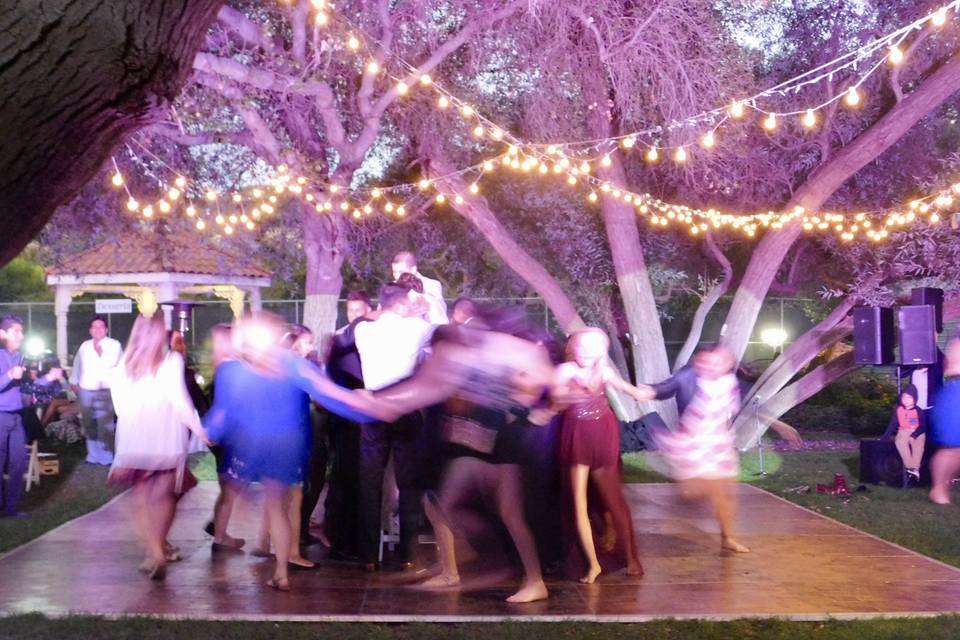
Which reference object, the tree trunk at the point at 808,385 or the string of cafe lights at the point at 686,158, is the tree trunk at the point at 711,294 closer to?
the string of cafe lights at the point at 686,158

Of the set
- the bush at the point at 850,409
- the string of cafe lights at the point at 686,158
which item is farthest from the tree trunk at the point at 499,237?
the bush at the point at 850,409

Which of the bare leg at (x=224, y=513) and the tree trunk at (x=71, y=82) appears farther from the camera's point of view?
the bare leg at (x=224, y=513)

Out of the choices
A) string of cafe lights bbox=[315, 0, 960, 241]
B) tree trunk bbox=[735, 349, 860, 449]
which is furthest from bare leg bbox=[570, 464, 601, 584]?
tree trunk bbox=[735, 349, 860, 449]

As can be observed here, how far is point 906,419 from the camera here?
11.8 m

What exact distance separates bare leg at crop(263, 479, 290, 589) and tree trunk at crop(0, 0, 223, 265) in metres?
4.35

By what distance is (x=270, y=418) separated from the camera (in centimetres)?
663

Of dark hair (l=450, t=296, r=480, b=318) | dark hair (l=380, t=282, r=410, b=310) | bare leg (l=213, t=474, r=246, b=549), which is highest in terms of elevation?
dark hair (l=380, t=282, r=410, b=310)

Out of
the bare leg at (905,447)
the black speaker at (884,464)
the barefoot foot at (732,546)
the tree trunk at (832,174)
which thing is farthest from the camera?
the tree trunk at (832,174)

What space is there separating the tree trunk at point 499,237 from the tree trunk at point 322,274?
1.78m

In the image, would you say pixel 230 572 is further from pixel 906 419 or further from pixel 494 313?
pixel 906 419

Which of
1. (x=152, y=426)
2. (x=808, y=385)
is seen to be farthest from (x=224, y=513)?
(x=808, y=385)

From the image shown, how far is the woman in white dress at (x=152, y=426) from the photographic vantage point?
6867mm

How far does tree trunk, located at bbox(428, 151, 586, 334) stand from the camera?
1572 cm

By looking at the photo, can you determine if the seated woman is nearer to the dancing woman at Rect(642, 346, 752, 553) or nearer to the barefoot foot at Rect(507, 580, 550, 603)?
the dancing woman at Rect(642, 346, 752, 553)
